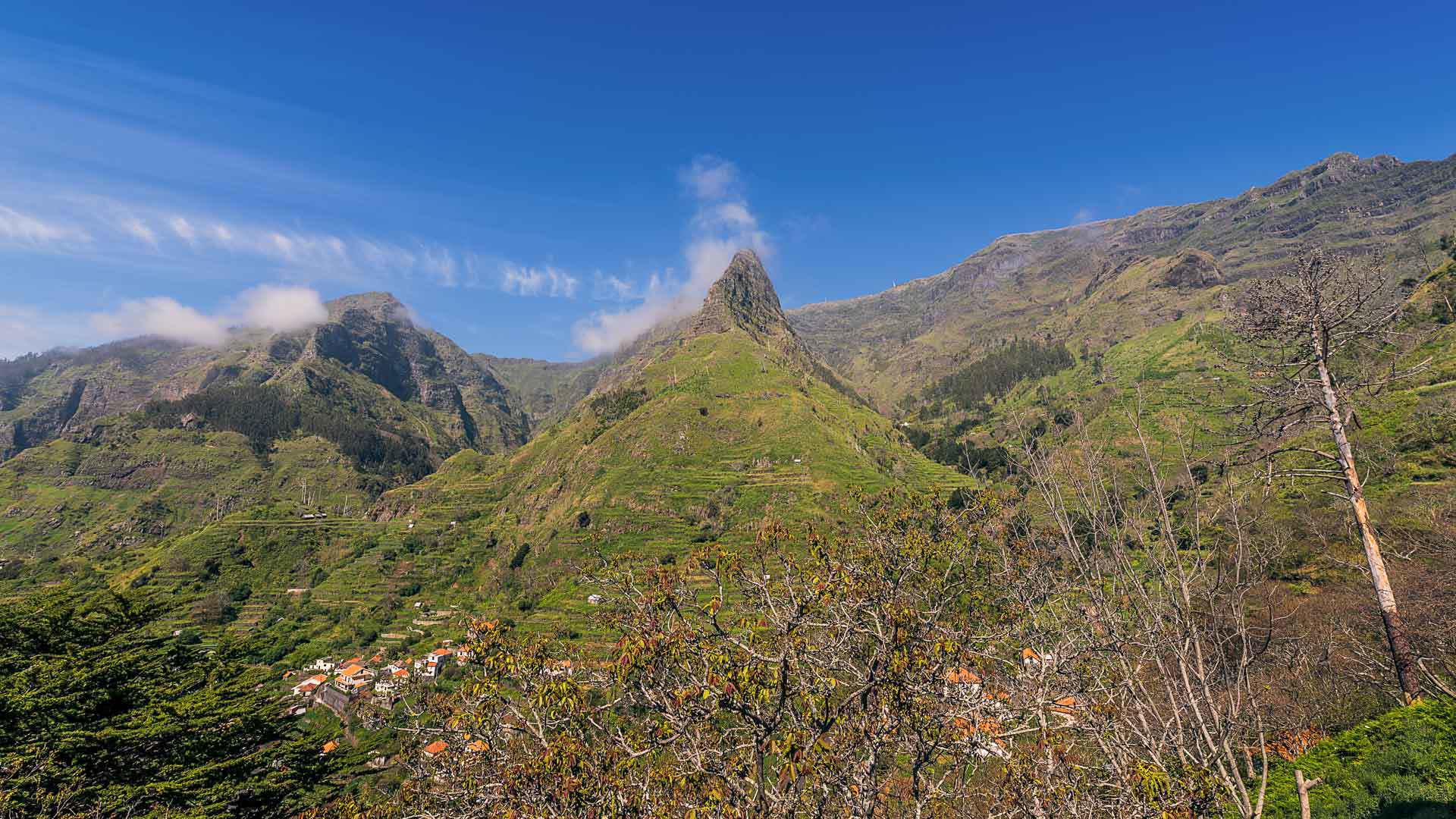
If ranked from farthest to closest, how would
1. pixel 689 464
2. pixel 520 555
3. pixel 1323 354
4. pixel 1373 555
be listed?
1. pixel 689 464
2. pixel 520 555
3. pixel 1323 354
4. pixel 1373 555

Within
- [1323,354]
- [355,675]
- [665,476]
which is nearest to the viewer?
[1323,354]

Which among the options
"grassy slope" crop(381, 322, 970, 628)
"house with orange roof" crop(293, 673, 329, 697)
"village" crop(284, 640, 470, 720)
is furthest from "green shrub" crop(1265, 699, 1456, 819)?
"house with orange roof" crop(293, 673, 329, 697)

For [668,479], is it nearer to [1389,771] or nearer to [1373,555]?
[1373,555]

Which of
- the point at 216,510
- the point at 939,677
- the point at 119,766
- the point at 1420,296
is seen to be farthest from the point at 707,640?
the point at 216,510

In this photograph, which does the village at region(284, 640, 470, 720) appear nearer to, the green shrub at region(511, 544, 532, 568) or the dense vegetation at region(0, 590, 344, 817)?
the green shrub at region(511, 544, 532, 568)

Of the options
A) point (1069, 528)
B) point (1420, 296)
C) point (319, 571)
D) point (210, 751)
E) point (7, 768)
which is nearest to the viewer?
point (1069, 528)

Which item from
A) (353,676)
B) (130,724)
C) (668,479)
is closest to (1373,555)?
(130,724)

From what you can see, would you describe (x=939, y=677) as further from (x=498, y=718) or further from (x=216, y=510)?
(x=216, y=510)

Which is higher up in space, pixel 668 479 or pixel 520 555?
pixel 668 479
